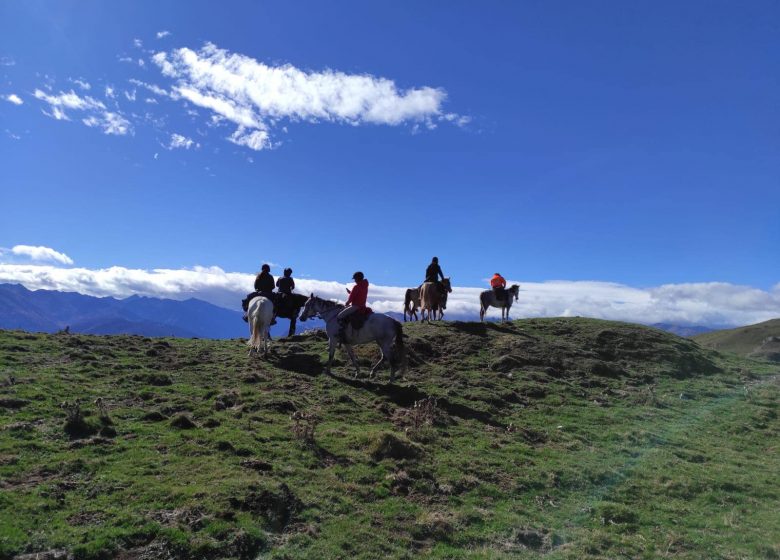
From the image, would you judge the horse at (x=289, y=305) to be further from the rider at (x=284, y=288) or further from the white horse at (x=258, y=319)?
the white horse at (x=258, y=319)

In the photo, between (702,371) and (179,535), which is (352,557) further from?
(702,371)

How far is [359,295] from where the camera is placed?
19891 mm

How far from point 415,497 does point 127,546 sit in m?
5.74

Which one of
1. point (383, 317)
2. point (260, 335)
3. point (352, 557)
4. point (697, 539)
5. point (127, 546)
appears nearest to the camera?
point (127, 546)

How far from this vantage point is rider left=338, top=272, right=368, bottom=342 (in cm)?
1978

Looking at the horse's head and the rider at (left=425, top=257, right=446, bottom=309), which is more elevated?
the rider at (left=425, top=257, right=446, bottom=309)

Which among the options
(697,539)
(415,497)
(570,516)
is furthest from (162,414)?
(697,539)

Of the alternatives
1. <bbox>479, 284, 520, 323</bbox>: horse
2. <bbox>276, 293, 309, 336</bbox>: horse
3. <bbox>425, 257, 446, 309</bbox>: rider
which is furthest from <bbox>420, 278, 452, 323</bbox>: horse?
<bbox>276, 293, 309, 336</bbox>: horse

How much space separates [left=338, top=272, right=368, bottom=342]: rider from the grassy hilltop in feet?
8.80

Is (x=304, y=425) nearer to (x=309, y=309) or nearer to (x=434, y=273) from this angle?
(x=309, y=309)

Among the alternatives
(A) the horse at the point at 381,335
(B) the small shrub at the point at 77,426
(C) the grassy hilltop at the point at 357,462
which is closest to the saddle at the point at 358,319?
(A) the horse at the point at 381,335

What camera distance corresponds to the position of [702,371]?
28828 mm

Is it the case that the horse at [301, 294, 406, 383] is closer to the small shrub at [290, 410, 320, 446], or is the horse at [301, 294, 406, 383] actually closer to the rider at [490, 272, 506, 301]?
the small shrub at [290, 410, 320, 446]

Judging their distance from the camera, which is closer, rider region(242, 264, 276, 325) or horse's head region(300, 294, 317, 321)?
A: horse's head region(300, 294, 317, 321)
